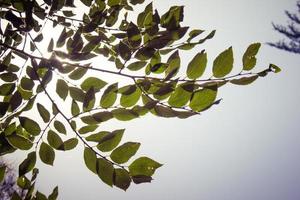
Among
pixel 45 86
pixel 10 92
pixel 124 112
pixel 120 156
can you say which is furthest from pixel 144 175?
pixel 10 92

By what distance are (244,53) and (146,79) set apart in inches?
13.1

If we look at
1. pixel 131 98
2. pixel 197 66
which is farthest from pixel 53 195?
pixel 197 66

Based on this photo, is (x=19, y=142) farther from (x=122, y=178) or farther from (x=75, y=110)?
(x=122, y=178)

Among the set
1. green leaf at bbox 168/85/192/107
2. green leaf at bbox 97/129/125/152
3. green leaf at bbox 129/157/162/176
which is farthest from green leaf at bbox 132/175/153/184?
green leaf at bbox 168/85/192/107

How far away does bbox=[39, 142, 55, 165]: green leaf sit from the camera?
1058mm

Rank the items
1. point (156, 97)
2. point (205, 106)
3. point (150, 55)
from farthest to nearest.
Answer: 1. point (150, 55)
2. point (156, 97)
3. point (205, 106)

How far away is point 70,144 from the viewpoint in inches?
40.6

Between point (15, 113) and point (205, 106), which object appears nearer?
point (205, 106)

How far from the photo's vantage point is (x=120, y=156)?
2.94ft

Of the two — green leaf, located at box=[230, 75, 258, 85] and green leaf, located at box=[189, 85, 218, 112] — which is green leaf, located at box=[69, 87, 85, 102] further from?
green leaf, located at box=[230, 75, 258, 85]

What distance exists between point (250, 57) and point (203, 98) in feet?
0.71

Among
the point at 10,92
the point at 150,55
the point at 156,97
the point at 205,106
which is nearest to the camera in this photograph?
the point at 205,106

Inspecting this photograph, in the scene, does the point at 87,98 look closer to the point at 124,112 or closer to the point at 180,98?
the point at 124,112

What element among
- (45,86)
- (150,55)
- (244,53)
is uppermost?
(244,53)
